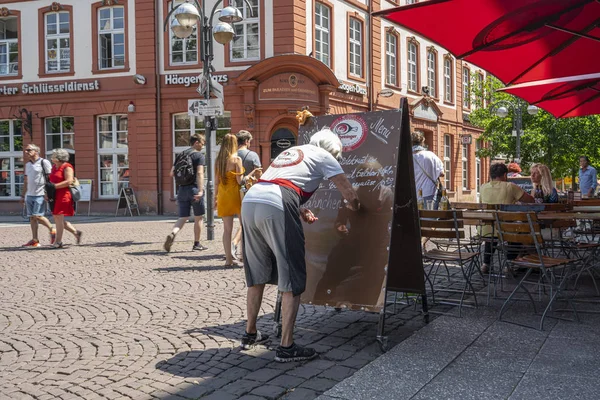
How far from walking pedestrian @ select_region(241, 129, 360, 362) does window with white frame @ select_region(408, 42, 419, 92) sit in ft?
83.9

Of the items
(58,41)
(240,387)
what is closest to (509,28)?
(240,387)

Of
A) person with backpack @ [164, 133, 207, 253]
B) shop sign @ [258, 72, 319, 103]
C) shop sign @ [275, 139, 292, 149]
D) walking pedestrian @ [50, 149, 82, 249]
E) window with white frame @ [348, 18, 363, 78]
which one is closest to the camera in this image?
person with backpack @ [164, 133, 207, 253]

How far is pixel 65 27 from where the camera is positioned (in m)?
23.9

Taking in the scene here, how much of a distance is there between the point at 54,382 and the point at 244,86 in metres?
17.9

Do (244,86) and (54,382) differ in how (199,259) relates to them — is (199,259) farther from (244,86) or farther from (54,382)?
(244,86)

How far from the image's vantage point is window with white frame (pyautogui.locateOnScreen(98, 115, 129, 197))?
924 inches

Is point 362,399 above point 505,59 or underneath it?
underneath

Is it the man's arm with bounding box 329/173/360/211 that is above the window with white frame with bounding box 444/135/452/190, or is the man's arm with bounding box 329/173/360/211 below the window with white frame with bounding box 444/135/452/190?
below

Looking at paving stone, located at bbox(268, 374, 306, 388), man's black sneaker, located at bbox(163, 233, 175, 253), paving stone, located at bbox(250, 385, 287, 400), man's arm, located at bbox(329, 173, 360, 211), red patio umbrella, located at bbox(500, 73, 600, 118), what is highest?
red patio umbrella, located at bbox(500, 73, 600, 118)

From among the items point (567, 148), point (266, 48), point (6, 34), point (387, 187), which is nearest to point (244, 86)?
point (266, 48)

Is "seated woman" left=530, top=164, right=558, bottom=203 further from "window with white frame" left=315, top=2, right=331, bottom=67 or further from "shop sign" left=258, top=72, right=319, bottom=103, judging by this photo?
"window with white frame" left=315, top=2, right=331, bottom=67

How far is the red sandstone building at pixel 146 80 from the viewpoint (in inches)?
846

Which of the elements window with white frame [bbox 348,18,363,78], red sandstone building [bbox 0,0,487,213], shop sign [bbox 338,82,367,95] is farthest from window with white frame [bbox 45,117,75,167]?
window with white frame [bbox 348,18,363,78]

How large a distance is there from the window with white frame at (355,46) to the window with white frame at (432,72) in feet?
22.1
